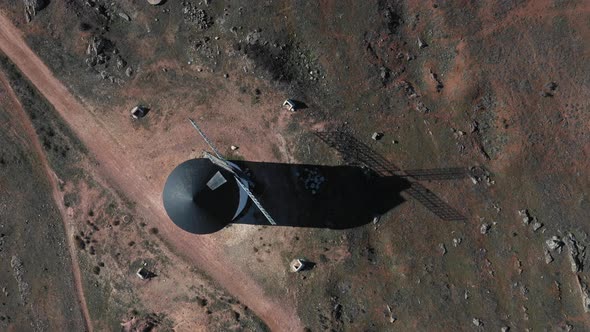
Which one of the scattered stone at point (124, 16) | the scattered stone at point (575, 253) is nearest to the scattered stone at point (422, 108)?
the scattered stone at point (575, 253)

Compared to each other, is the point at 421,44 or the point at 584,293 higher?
the point at 421,44

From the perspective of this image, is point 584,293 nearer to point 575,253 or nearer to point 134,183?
point 575,253

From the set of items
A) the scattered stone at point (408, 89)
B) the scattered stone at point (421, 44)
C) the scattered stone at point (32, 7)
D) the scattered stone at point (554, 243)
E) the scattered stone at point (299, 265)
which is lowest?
the scattered stone at point (299, 265)

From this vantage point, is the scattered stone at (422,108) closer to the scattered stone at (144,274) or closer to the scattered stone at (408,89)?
the scattered stone at (408,89)

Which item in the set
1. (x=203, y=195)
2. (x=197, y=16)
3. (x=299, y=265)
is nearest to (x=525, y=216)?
(x=299, y=265)

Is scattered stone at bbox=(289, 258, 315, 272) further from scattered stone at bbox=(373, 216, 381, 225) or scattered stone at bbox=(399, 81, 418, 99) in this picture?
scattered stone at bbox=(399, 81, 418, 99)

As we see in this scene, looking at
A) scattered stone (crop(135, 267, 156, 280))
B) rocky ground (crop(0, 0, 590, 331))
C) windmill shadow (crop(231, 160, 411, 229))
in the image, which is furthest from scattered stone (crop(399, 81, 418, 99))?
scattered stone (crop(135, 267, 156, 280))
